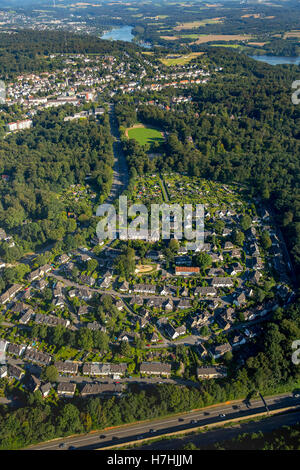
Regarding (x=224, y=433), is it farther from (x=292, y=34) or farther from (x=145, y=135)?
(x=292, y=34)

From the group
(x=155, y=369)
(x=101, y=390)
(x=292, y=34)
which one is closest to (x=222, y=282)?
(x=155, y=369)

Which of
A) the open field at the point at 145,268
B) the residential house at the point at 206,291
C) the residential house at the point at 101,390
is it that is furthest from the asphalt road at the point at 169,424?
the open field at the point at 145,268

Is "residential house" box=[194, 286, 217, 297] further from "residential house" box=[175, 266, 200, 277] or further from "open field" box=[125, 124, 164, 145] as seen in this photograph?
"open field" box=[125, 124, 164, 145]

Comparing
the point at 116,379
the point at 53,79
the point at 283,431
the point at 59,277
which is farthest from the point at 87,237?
the point at 53,79

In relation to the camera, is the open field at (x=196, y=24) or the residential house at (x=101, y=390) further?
the open field at (x=196, y=24)

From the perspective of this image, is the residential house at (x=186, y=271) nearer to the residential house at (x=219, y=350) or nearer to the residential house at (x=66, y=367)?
the residential house at (x=219, y=350)

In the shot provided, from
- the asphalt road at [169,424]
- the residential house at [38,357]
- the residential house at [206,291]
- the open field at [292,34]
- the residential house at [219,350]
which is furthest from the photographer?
the open field at [292,34]

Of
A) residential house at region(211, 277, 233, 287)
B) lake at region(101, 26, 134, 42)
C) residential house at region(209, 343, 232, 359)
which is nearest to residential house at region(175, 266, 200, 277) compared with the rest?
residential house at region(211, 277, 233, 287)

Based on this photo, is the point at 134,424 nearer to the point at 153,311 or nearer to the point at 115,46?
the point at 153,311
